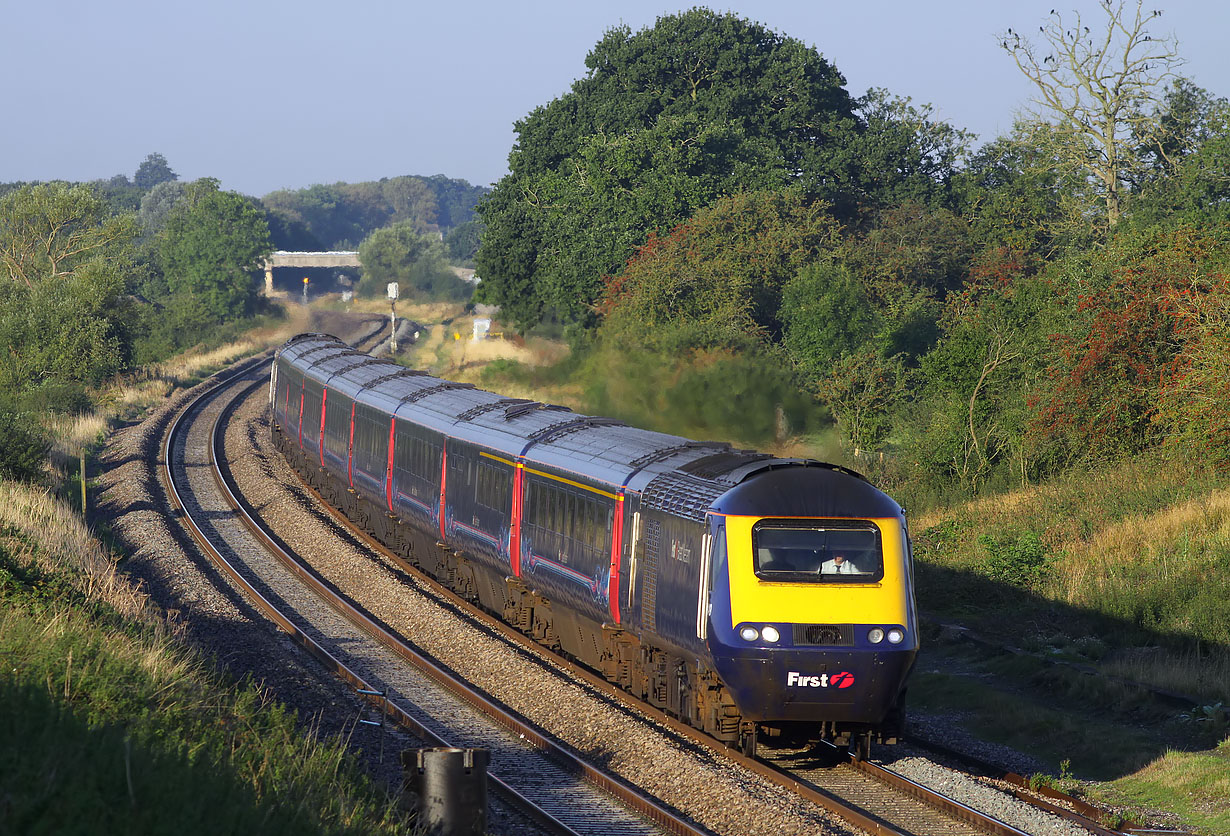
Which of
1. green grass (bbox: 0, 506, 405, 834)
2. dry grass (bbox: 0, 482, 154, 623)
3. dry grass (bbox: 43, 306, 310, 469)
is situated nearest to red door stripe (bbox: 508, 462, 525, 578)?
dry grass (bbox: 0, 482, 154, 623)

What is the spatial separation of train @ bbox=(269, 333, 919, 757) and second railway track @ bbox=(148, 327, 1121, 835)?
53cm

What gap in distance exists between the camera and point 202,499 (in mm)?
30266

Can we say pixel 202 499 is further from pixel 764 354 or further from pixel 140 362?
pixel 140 362

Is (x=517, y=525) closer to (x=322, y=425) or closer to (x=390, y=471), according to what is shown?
(x=390, y=471)

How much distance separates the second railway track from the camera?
10906mm

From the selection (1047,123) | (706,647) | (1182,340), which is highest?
(1047,123)

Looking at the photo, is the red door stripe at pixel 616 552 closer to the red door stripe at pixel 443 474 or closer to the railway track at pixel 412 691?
the railway track at pixel 412 691

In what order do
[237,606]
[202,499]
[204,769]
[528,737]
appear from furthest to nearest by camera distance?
1. [202,499]
2. [237,606]
3. [528,737]
4. [204,769]

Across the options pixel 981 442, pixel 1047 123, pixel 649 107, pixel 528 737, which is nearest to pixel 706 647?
pixel 528 737

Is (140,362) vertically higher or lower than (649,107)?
lower

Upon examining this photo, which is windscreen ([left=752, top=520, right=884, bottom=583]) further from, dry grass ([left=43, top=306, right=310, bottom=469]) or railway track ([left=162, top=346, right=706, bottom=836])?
dry grass ([left=43, top=306, right=310, bottom=469])

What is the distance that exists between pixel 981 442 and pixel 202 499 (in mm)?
18250

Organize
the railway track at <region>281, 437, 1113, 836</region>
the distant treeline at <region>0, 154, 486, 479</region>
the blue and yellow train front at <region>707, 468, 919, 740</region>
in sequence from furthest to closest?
the distant treeline at <region>0, 154, 486, 479</region>, the blue and yellow train front at <region>707, 468, 919, 740</region>, the railway track at <region>281, 437, 1113, 836</region>

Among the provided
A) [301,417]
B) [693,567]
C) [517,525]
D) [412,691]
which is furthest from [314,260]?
[693,567]
